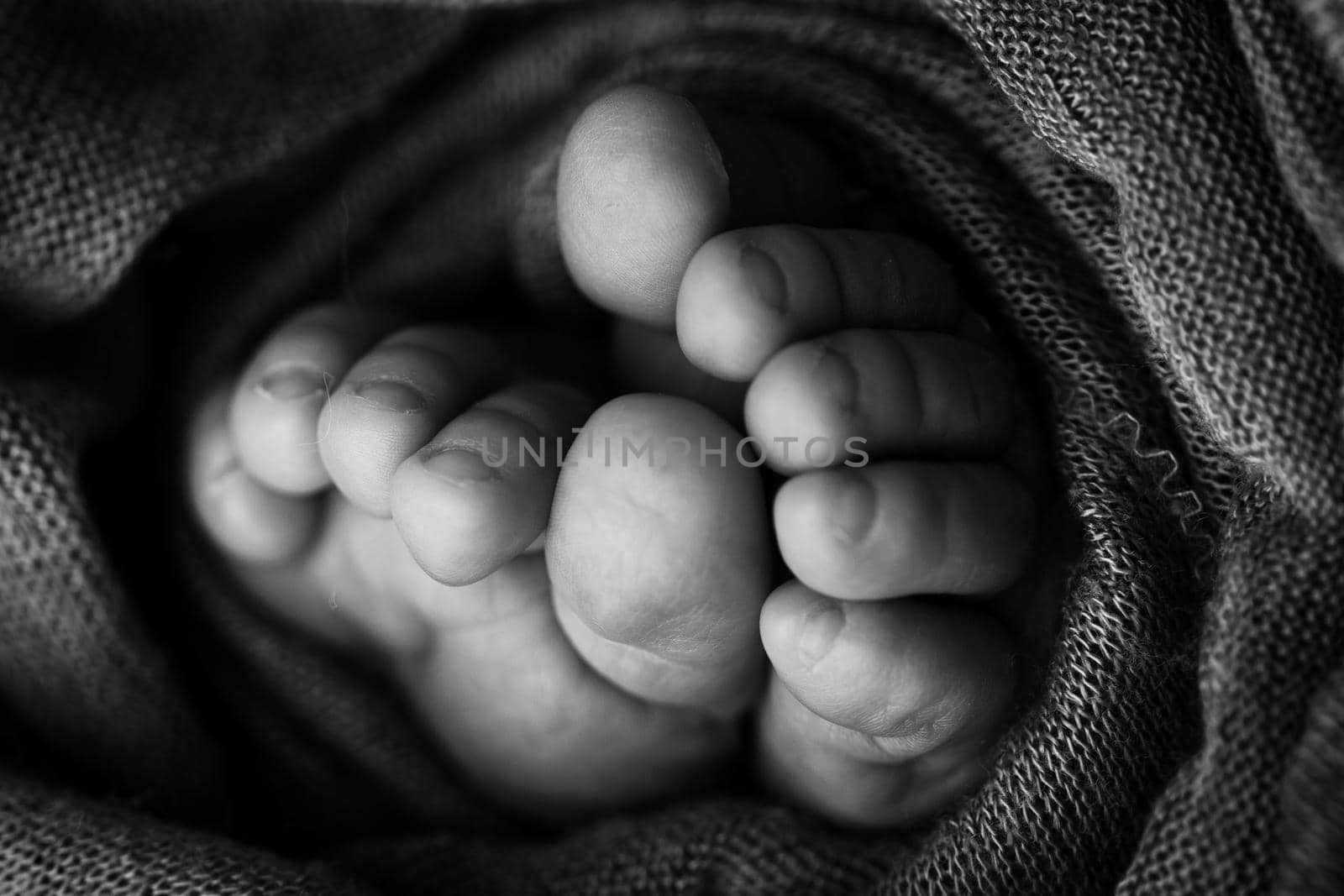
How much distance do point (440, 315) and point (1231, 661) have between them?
1.73ft

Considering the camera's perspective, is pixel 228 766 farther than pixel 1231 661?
Yes

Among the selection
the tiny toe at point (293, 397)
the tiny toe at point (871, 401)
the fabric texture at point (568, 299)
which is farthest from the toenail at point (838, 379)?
the tiny toe at point (293, 397)

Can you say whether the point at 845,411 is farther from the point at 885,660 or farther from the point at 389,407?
the point at 389,407

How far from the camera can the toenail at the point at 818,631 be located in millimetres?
456

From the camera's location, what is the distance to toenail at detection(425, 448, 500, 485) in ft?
1.55

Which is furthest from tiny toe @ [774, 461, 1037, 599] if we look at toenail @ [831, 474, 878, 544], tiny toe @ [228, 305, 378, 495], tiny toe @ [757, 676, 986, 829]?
tiny toe @ [228, 305, 378, 495]

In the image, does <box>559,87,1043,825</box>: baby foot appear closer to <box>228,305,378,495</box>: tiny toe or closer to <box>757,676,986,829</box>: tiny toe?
<box>757,676,986,829</box>: tiny toe

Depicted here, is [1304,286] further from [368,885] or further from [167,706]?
[167,706]

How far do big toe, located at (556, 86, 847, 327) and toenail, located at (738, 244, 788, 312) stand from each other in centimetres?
4

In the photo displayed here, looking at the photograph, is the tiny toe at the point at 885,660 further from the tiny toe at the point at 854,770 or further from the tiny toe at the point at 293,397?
the tiny toe at the point at 293,397

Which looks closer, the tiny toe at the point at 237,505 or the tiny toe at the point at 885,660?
the tiny toe at the point at 885,660

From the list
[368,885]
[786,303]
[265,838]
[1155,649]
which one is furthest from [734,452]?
[265,838]

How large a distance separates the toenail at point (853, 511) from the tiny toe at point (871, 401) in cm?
2

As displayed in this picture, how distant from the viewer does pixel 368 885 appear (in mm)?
586
